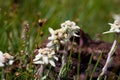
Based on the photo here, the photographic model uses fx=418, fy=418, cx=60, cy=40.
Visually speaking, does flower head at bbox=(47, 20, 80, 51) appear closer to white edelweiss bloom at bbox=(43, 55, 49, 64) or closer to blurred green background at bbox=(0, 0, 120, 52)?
white edelweiss bloom at bbox=(43, 55, 49, 64)

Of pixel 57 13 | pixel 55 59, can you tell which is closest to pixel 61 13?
pixel 57 13

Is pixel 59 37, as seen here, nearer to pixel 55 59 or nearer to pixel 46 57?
pixel 46 57

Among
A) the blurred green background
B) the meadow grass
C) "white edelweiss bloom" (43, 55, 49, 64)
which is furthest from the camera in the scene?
the blurred green background

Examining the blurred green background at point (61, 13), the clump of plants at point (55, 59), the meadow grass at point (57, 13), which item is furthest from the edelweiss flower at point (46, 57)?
the blurred green background at point (61, 13)

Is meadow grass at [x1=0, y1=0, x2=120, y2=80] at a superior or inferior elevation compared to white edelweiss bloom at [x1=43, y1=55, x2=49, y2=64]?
superior

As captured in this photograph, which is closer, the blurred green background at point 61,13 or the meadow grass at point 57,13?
the meadow grass at point 57,13

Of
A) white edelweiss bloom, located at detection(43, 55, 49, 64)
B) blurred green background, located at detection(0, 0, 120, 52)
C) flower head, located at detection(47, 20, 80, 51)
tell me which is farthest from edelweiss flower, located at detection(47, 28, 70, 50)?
blurred green background, located at detection(0, 0, 120, 52)

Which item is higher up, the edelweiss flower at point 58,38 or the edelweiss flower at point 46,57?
Answer: the edelweiss flower at point 58,38

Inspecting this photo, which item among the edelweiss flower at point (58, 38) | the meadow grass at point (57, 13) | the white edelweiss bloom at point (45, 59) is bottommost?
the white edelweiss bloom at point (45, 59)

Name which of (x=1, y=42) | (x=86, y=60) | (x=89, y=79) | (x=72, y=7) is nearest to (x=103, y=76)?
(x=89, y=79)

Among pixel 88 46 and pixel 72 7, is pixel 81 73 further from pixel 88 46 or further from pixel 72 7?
pixel 72 7

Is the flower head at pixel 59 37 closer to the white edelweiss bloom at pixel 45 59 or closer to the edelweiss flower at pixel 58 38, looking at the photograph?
the edelweiss flower at pixel 58 38
